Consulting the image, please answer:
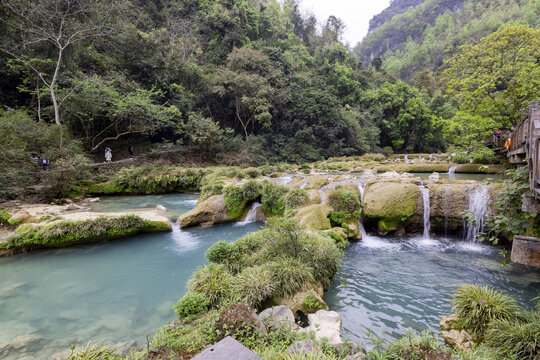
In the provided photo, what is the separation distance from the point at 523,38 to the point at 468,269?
39.2 feet

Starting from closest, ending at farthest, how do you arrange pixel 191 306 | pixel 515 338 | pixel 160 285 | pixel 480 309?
pixel 515 338, pixel 480 309, pixel 191 306, pixel 160 285

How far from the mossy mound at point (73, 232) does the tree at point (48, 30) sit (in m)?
11.2

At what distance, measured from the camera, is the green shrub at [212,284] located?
482 cm

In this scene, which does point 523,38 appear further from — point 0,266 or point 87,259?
point 0,266

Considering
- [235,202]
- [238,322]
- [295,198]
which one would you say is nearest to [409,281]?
[238,322]

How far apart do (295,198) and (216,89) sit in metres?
19.3

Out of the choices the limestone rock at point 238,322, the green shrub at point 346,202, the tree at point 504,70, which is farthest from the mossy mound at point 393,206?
the limestone rock at point 238,322

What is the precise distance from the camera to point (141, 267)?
25.4ft

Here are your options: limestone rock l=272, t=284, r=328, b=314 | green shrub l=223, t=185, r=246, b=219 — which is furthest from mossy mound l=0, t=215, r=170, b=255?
limestone rock l=272, t=284, r=328, b=314

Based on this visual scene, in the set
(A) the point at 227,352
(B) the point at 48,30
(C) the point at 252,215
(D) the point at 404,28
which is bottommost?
(C) the point at 252,215

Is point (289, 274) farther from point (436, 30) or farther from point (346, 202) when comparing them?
point (436, 30)

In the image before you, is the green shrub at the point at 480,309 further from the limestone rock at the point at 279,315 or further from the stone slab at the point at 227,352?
the stone slab at the point at 227,352

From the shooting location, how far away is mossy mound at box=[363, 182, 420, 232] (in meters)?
9.60

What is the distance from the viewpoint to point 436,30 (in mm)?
75438
